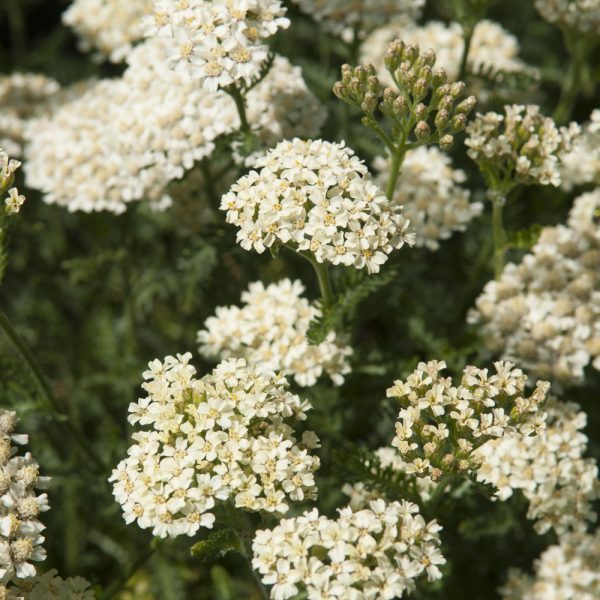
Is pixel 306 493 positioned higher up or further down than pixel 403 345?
higher up

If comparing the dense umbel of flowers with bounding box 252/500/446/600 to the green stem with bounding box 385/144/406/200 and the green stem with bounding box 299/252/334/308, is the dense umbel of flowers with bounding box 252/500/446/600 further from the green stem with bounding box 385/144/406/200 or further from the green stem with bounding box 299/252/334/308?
the green stem with bounding box 385/144/406/200

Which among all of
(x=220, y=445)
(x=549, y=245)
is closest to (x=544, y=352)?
(x=549, y=245)

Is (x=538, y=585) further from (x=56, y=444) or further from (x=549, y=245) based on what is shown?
(x=56, y=444)

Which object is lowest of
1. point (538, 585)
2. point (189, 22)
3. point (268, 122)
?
point (538, 585)

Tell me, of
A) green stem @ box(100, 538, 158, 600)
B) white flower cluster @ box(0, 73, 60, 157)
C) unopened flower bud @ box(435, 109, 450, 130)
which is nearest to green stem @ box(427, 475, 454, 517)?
green stem @ box(100, 538, 158, 600)

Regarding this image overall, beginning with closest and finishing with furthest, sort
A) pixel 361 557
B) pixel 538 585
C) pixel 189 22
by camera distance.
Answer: pixel 361 557 < pixel 189 22 < pixel 538 585

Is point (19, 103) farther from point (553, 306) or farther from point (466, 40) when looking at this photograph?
point (553, 306)

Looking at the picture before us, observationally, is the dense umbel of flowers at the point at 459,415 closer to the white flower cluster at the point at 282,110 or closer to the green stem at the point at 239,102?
the green stem at the point at 239,102
